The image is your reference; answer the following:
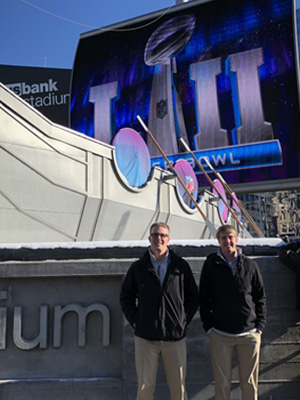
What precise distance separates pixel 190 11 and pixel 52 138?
28.0 meters

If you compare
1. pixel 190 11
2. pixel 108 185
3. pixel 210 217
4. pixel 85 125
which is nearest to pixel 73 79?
pixel 85 125

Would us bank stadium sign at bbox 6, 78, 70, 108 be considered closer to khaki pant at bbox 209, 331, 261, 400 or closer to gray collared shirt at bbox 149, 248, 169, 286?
gray collared shirt at bbox 149, 248, 169, 286

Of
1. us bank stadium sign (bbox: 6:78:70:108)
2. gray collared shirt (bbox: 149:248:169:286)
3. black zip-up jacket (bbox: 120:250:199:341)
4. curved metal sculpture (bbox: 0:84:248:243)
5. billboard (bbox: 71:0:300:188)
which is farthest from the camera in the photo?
us bank stadium sign (bbox: 6:78:70:108)

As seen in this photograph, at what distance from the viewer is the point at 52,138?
973 cm

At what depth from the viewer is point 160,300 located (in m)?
3.12

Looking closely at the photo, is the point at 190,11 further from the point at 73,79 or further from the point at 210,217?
the point at 210,217

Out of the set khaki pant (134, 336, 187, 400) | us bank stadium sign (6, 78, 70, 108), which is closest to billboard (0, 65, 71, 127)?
us bank stadium sign (6, 78, 70, 108)

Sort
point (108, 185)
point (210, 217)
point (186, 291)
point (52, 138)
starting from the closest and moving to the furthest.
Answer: point (186, 291) < point (52, 138) < point (108, 185) < point (210, 217)

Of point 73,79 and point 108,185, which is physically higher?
point 73,79

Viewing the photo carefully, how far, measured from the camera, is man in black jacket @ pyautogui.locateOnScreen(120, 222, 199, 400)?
3088 mm

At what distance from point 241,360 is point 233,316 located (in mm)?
364

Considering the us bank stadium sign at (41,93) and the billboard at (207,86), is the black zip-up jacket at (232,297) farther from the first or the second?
the us bank stadium sign at (41,93)

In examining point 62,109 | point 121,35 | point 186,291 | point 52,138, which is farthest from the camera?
point 62,109

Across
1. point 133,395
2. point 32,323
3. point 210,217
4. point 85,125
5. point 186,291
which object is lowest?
point 133,395
